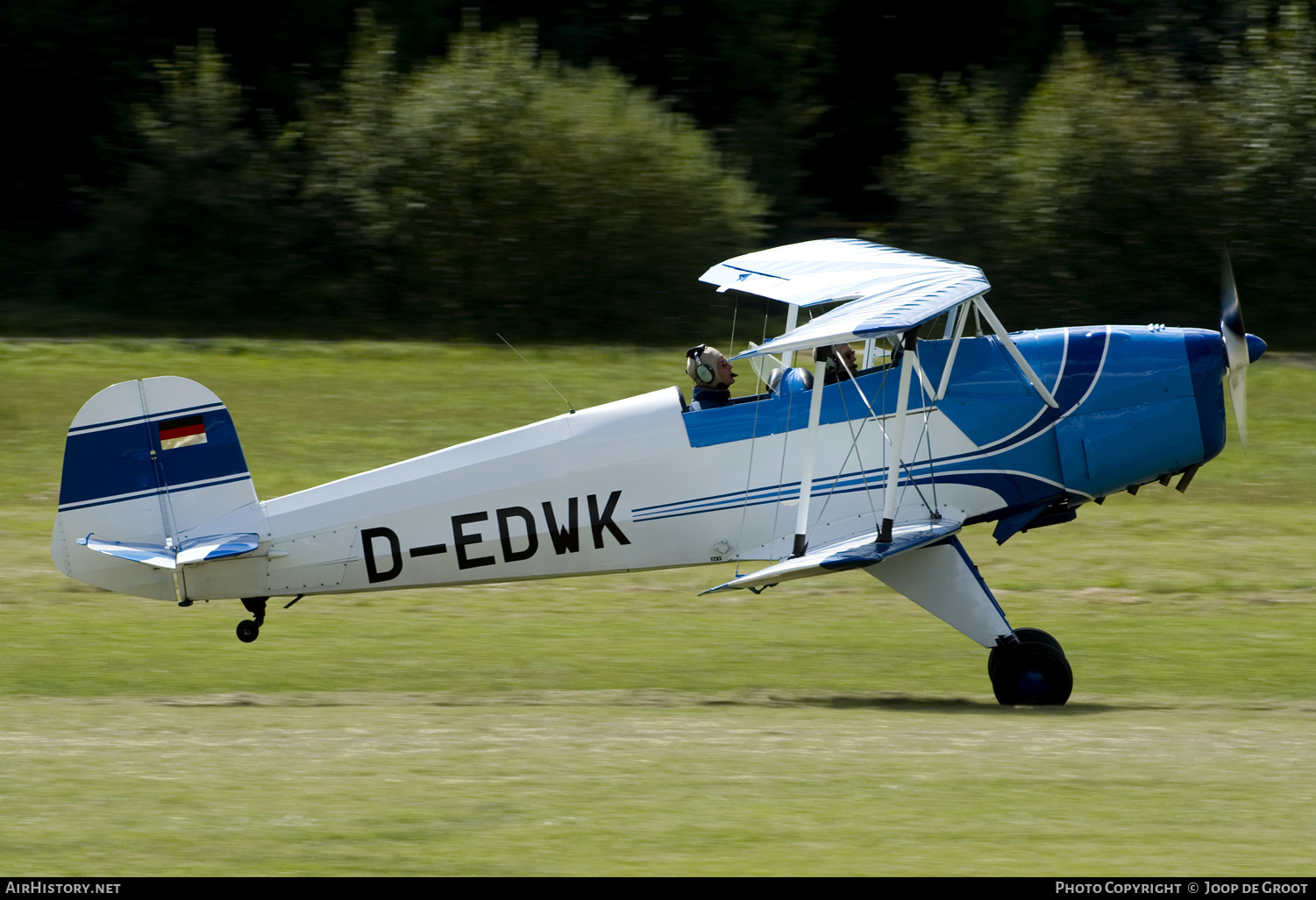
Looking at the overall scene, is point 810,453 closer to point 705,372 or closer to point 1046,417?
point 705,372

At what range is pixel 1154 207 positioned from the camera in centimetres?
2642

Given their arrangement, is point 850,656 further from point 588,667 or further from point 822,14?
point 822,14

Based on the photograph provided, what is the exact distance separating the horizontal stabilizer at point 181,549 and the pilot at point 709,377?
123 inches

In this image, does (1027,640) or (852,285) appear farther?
(852,285)

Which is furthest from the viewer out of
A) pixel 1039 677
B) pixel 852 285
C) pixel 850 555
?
pixel 852 285

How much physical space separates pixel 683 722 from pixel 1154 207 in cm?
2018

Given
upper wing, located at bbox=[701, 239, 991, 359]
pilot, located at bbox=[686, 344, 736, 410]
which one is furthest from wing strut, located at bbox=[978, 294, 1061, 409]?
pilot, located at bbox=[686, 344, 736, 410]

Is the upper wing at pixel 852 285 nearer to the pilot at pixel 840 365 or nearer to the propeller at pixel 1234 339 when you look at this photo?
the pilot at pixel 840 365

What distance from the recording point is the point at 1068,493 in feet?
32.7

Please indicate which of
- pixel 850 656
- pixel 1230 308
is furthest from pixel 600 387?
pixel 1230 308

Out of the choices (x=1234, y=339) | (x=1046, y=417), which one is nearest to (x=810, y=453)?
(x=1046, y=417)

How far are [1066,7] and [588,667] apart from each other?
29.2 m

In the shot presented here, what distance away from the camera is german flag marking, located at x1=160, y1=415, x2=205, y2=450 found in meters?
10.1

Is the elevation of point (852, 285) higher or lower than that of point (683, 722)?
higher
